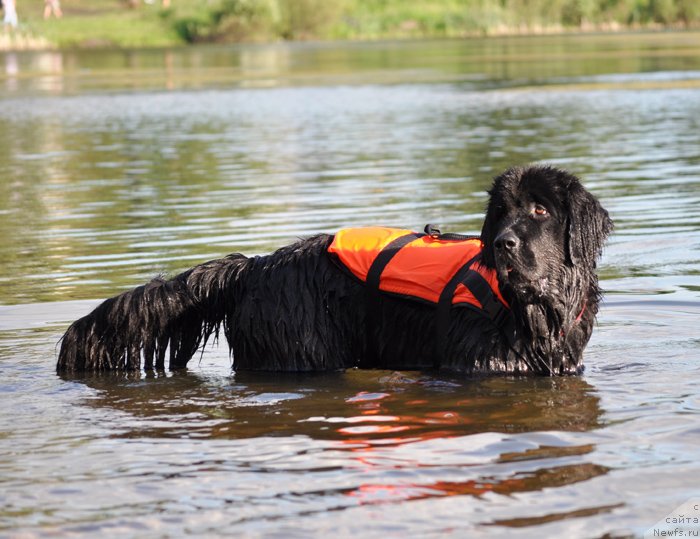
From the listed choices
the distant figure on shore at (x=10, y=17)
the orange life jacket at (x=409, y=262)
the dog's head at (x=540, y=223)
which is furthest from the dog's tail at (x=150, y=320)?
the distant figure on shore at (x=10, y=17)

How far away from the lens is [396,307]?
724 cm

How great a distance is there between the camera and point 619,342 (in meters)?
7.89

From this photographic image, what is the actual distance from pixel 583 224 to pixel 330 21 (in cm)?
8788

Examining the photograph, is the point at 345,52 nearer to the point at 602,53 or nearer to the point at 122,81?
the point at 602,53

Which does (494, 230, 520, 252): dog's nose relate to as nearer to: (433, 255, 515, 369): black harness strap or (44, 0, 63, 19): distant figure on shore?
(433, 255, 515, 369): black harness strap

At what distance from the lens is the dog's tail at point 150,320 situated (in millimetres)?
7488

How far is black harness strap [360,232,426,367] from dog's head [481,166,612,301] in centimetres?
85

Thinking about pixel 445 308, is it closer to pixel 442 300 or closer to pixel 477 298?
pixel 442 300

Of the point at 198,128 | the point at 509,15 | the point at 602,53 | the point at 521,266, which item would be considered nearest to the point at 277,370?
the point at 521,266

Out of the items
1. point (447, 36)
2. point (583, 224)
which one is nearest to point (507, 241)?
point (583, 224)

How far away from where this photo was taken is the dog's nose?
631 centimetres

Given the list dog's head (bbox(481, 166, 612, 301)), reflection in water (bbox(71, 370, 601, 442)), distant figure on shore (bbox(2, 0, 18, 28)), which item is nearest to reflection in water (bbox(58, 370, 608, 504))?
reflection in water (bbox(71, 370, 601, 442))

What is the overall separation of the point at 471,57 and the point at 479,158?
37249mm

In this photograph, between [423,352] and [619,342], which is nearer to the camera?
[423,352]
